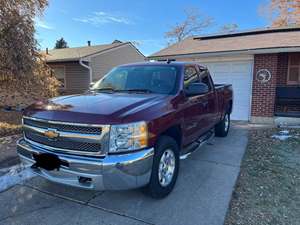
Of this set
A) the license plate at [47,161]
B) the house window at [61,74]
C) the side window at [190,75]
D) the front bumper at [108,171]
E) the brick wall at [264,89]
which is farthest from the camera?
the house window at [61,74]

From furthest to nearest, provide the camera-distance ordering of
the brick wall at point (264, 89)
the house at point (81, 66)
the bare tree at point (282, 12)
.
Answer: the bare tree at point (282, 12), the house at point (81, 66), the brick wall at point (264, 89)

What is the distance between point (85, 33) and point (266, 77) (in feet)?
69.2

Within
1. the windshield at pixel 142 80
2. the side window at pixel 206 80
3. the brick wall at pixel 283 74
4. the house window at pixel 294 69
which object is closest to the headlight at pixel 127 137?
the windshield at pixel 142 80

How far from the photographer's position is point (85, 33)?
26.3 metres

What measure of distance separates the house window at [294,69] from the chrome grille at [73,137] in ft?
30.8

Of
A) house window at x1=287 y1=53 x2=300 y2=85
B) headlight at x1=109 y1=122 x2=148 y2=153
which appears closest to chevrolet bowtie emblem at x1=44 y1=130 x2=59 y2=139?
headlight at x1=109 y1=122 x2=148 y2=153

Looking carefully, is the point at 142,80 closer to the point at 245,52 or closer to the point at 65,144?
the point at 65,144

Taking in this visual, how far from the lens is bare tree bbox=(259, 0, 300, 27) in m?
25.6

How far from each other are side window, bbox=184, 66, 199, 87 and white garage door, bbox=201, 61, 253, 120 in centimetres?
549

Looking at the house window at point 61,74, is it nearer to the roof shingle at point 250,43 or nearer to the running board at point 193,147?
the roof shingle at point 250,43

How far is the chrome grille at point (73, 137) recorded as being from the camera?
2854mm

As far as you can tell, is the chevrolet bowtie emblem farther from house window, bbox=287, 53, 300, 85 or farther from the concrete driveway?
house window, bbox=287, 53, 300, 85

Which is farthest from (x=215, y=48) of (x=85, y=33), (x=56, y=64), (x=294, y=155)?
→ (x=85, y=33)

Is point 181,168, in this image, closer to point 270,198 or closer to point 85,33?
point 270,198
